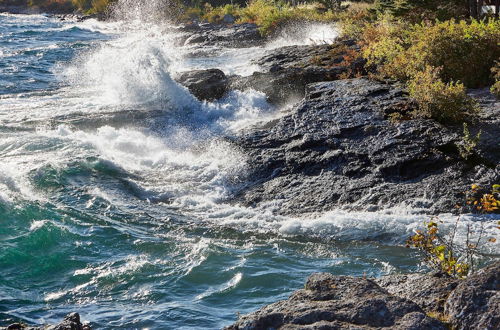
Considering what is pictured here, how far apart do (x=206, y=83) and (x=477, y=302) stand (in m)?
15.1

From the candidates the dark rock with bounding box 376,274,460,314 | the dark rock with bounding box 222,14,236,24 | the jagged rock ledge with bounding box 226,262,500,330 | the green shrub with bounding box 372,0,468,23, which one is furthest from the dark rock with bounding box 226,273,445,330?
the dark rock with bounding box 222,14,236,24

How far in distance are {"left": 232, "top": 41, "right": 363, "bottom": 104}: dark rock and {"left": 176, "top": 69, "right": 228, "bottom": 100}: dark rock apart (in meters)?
0.46

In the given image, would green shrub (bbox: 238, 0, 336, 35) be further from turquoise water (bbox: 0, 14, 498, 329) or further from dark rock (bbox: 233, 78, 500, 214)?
dark rock (bbox: 233, 78, 500, 214)

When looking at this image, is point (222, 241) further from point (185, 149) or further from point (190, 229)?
point (185, 149)

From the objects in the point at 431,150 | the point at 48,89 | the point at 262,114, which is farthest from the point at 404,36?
the point at 48,89

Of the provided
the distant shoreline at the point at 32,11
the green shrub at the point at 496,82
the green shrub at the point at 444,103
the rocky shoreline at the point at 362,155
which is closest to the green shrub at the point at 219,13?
the distant shoreline at the point at 32,11

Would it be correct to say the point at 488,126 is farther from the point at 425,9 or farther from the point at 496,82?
the point at 425,9

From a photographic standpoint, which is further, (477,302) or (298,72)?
(298,72)

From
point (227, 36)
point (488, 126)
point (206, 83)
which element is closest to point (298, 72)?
point (206, 83)

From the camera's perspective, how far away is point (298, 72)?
59.0 ft

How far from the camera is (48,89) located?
75.7 ft

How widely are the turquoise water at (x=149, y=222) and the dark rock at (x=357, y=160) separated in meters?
0.45

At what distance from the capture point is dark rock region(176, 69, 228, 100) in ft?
60.6

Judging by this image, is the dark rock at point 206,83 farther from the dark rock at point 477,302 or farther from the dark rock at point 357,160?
the dark rock at point 477,302
